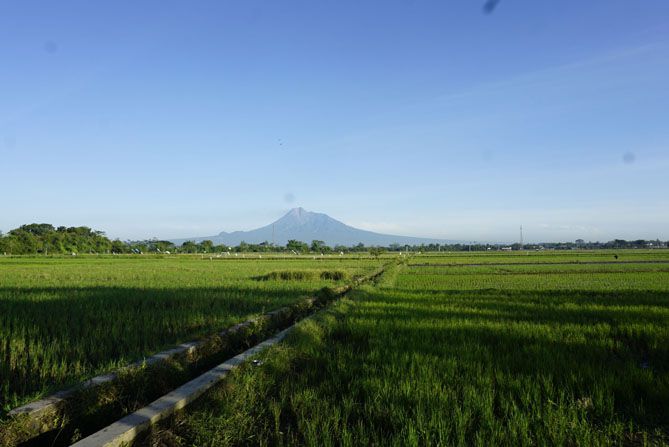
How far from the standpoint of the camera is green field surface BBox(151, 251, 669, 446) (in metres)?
2.66

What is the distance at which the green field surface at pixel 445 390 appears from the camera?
266cm

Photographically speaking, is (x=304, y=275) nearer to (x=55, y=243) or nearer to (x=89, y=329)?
(x=89, y=329)

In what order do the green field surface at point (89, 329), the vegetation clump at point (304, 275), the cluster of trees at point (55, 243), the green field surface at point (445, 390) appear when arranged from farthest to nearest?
the cluster of trees at point (55, 243)
the vegetation clump at point (304, 275)
the green field surface at point (89, 329)
the green field surface at point (445, 390)

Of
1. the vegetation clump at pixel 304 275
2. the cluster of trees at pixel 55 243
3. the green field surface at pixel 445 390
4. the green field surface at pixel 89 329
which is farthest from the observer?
the cluster of trees at pixel 55 243

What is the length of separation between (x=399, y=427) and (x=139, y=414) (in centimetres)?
183

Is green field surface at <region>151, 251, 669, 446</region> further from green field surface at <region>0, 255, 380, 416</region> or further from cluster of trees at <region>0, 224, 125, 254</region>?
cluster of trees at <region>0, 224, 125, 254</region>

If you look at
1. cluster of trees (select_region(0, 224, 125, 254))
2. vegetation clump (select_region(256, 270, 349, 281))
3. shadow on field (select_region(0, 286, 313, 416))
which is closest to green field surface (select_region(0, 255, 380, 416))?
shadow on field (select_region(0, 286, 313, 416))

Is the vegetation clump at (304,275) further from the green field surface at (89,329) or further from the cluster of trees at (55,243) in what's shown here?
the cluster of trees at (55,243)

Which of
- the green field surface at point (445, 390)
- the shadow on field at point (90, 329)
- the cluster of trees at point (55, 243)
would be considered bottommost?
the green field surface at point (445, 390)

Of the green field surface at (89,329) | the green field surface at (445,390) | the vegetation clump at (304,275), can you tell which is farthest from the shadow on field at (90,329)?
the vegetation clump at (304,275)

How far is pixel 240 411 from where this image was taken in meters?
2.98

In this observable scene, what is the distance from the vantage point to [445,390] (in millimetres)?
3324

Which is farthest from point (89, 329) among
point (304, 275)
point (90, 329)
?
point (304, 275)

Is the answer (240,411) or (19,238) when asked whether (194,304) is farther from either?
(19,238)
